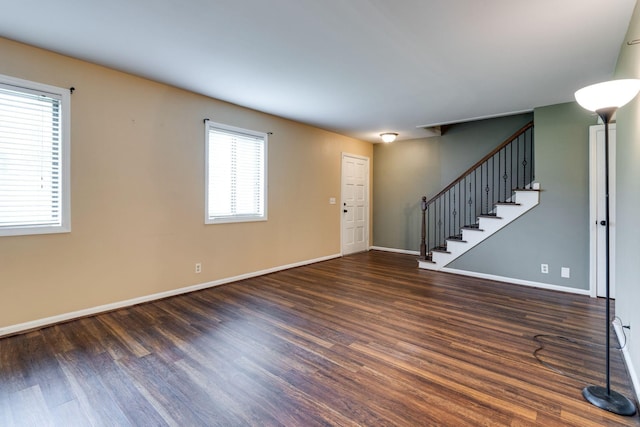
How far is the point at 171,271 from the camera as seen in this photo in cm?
373

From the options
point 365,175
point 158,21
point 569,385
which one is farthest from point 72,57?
point 365,175

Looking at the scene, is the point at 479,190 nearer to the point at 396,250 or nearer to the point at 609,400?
the point at 396,250

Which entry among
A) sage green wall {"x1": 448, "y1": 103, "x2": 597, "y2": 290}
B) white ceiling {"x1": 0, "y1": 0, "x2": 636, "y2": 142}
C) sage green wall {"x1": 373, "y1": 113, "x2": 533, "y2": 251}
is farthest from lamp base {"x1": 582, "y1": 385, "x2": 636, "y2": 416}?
sage green wall {"x1": 373, "y1": 113, "x2": 533, "y2": 251}

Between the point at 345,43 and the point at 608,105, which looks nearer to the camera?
the point at 608,105

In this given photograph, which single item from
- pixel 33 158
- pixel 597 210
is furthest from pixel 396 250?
pixel 33 158

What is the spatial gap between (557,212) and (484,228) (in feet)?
3.01

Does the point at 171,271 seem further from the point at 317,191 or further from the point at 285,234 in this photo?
the point at 317,191

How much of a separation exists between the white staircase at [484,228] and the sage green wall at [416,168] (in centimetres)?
126

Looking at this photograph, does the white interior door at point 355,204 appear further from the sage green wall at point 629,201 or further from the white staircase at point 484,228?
the sage green wall at point 629,201

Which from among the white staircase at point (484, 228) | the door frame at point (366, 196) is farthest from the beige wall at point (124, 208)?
the white staircase at point (484, 228)

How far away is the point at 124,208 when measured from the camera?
331 centimetres

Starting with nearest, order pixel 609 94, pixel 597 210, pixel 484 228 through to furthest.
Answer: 1. pixel 609 94
2. pixel 597 210
3. pixel 484 228

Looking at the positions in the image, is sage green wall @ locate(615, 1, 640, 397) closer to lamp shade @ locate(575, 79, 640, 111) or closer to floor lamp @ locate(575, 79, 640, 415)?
floor lamp @ locate(575, 79, 640, 415)

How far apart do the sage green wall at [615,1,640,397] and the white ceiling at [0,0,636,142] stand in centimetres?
31
